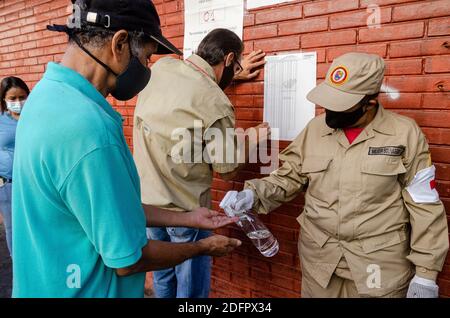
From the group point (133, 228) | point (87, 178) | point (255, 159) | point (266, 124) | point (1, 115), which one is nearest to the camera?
point (87, 178)

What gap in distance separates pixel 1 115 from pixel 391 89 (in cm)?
359

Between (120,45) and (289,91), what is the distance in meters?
1.38

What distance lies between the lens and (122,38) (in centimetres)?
128

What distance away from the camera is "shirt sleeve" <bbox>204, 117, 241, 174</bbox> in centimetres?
204

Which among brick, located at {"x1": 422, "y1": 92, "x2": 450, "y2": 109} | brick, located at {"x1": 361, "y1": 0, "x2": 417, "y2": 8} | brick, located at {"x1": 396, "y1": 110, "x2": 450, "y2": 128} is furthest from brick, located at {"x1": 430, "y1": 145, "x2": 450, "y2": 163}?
brick, located at {"x1": 361, "y1": 0, "x2": 417, "y2": 8}

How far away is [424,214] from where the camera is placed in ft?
5.24

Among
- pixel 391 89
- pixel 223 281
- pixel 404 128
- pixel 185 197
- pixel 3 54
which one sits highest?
pixel 3 54

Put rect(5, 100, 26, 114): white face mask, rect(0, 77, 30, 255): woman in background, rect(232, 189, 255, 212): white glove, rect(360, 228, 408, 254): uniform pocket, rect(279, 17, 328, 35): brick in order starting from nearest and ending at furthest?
rect(360, 228, 408, 254): uniform pocket < rect(232, 189, 255, 212): white glove < rect(279, 17, 328, 35): brick < rect(0, 77, 30, 255): woman in background < rect(5, 100, 26, 114): white face mask

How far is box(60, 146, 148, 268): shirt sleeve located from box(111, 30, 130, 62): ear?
392mm

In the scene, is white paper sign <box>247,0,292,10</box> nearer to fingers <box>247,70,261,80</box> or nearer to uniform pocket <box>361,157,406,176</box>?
fingers <box>247,70,261,80</box>

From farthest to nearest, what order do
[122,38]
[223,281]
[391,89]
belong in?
[223,281] < [391,89] < [122,38]

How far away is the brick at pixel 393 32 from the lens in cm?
187
